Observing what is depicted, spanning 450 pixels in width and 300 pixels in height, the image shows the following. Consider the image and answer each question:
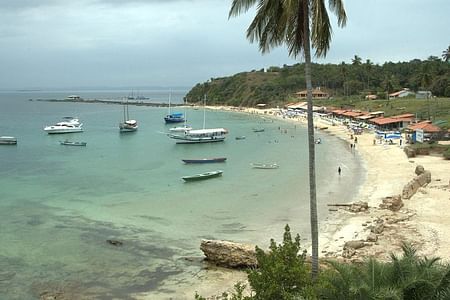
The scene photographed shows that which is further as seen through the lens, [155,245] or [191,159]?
[191,159]

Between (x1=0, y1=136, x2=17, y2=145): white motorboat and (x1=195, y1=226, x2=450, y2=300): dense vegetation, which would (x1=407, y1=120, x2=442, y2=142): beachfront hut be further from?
(x1=0, y1=136, x2=17, y2=145): white motorboat

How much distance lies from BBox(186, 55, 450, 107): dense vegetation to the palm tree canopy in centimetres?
9171

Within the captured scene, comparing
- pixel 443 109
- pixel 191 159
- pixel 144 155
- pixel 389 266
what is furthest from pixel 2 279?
pixel 443 109

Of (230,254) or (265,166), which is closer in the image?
(230,254)

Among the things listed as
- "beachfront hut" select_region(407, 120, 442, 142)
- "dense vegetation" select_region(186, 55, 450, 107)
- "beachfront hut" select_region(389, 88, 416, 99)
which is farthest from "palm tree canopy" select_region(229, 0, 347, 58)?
"beachfront hut" select_region(389, 88, 416, 99)

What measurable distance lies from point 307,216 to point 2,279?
20603mm

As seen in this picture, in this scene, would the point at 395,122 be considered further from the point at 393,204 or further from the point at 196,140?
the point at 393,204

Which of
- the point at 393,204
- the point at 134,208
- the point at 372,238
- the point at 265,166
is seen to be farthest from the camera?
the point at 265,166

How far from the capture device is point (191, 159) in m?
65.0

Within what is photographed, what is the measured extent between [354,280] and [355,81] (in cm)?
14815

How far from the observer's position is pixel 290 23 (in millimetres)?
13680

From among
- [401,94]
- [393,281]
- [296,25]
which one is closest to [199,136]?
[401,94]

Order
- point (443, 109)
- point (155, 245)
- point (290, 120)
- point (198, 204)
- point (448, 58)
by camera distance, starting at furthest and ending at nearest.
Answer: point (290, 120) → point (448, 58) → point (443, 109) → point (198, 204) → point (155, 245)

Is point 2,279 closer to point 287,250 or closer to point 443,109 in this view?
point 287,250
